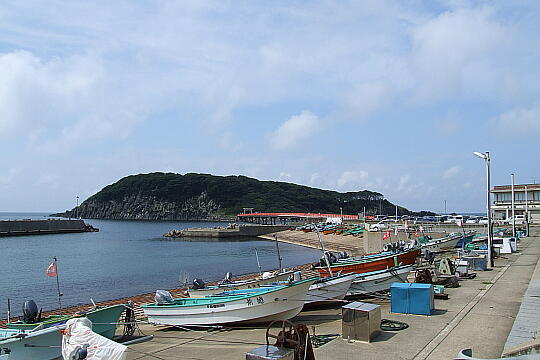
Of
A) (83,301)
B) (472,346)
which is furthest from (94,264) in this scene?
(472,346)

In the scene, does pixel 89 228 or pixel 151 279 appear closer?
pixel 151 279

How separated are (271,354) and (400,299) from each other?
8.02 metres

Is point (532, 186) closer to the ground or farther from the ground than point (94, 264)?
farther from the ground

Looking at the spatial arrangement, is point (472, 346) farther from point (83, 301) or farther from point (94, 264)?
point (94, 264)

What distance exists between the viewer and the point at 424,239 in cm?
4234

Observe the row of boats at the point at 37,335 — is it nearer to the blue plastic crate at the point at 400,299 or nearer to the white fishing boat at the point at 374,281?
the blue plastic crate at the point at 400,299

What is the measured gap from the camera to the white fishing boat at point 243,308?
17.7 m

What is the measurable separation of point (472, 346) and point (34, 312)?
14.1 meters

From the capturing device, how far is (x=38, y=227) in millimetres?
124688

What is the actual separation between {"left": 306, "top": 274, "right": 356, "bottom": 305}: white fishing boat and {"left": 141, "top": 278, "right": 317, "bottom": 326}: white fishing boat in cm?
132

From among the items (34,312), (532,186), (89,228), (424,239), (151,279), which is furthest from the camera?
(89,228)

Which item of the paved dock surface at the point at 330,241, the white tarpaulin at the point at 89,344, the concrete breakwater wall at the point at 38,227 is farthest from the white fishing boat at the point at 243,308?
the concrete breakwater wall at the point at 38,227

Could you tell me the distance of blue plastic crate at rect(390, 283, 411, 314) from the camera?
50.2ft

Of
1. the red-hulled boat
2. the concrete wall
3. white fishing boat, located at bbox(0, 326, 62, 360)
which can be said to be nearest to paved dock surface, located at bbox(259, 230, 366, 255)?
the red-hulled boat
